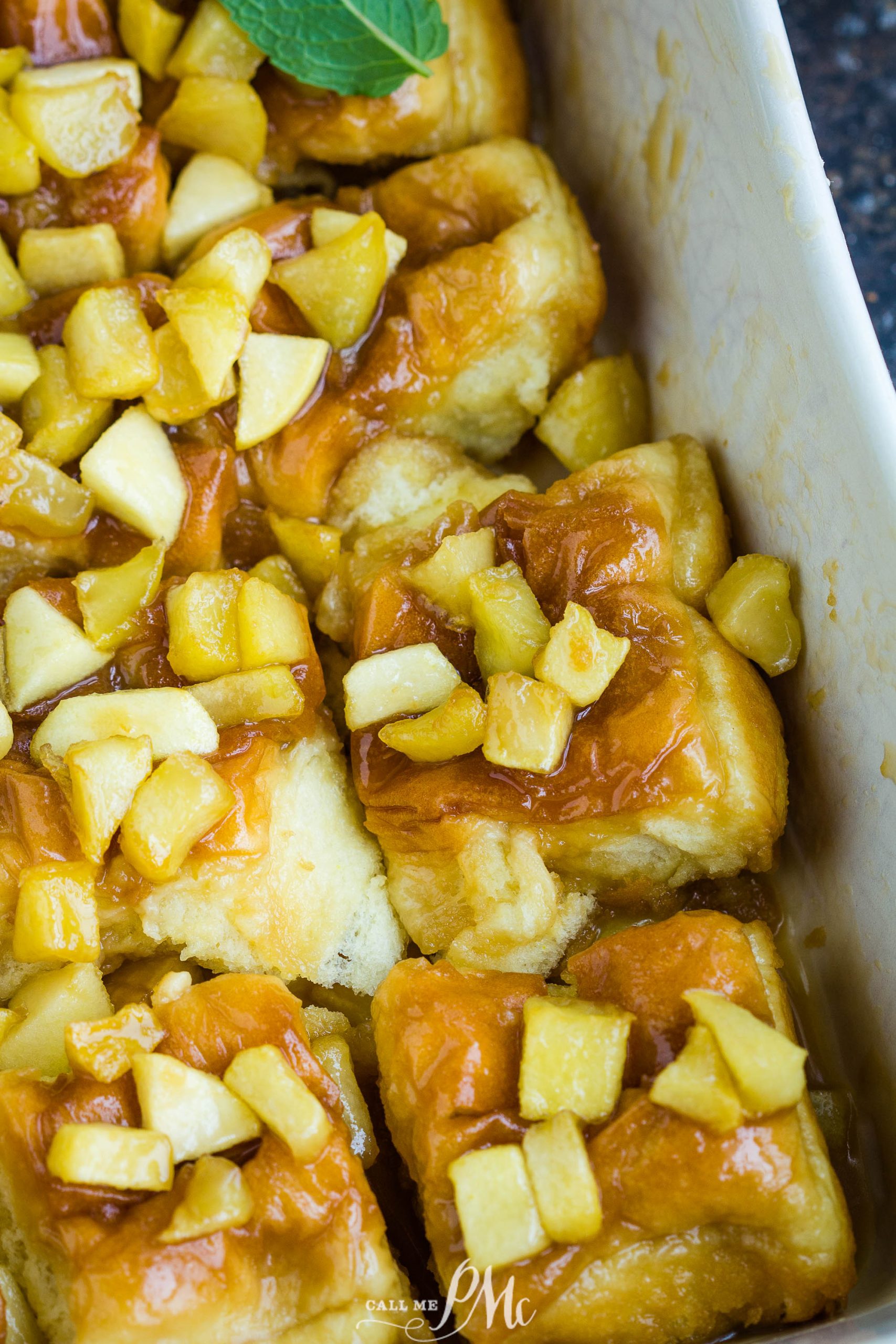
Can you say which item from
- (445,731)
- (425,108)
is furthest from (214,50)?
(445,731)

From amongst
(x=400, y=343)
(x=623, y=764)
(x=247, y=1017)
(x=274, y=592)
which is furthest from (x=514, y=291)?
(x=247, y=1017)

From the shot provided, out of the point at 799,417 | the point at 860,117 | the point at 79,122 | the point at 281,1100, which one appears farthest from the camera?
the point at 860,117

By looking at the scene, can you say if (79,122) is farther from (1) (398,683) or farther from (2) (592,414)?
(1) (398,683)

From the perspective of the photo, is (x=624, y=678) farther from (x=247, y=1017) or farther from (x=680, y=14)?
(x=680, y=14)

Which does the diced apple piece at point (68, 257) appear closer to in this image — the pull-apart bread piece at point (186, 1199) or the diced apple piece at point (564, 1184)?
the pull-apart bread piece at point (186, 1199)

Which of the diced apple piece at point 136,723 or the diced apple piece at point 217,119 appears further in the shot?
the diced apple piece at point 217,119

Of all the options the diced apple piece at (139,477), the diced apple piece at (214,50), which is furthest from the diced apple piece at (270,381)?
the diced apple piece at (214,50)
